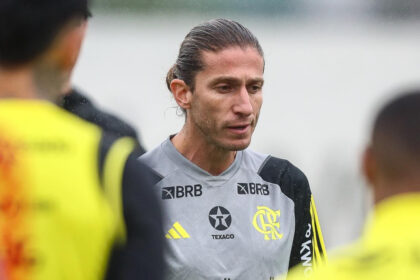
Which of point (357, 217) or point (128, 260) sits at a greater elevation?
point (357, 217)

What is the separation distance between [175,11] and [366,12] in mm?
3596

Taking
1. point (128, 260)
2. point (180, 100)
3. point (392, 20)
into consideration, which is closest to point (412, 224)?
point (128, 260)

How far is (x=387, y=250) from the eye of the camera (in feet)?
8.71

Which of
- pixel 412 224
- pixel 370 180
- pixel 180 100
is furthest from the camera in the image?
pixel 180 100

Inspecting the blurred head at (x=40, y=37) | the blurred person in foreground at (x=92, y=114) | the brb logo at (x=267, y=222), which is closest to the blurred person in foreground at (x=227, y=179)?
the brb logo at (x=267, y=222)

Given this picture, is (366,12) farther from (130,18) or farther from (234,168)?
(234,168)

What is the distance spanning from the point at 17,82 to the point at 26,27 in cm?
14

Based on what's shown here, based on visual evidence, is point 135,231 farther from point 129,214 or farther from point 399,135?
point 399,135

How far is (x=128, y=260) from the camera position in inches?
112

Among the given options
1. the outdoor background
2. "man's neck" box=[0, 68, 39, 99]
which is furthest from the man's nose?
the outdoor background

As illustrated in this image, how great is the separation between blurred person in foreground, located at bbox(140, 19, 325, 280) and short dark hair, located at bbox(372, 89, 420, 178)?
2.10 m

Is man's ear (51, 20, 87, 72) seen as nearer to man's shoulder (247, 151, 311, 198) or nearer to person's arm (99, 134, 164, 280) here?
person's arm (99, 134, 164, 280)

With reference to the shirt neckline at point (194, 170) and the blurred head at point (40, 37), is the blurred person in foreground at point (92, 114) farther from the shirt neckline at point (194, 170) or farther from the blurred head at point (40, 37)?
the blurred head at point (40, 37)

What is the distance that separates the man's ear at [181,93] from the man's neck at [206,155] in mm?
158
